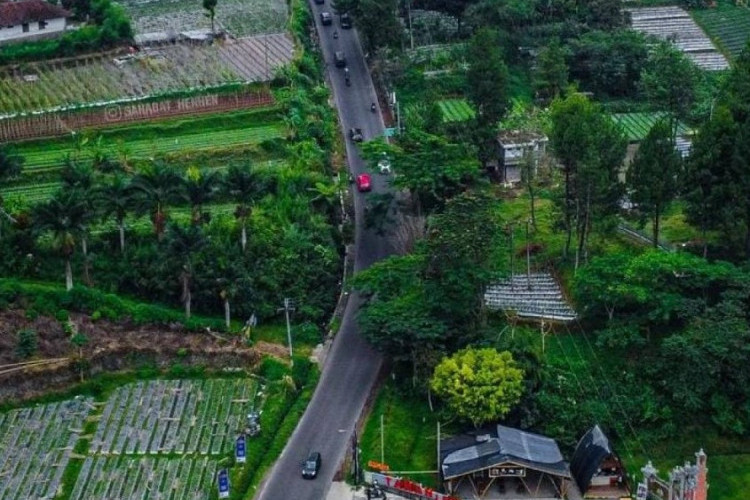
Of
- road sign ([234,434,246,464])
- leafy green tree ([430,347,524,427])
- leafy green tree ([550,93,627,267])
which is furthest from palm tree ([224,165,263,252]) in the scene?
leafy green tree ([550,93,627,267])

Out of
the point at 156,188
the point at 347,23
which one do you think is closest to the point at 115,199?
the point at 156,188

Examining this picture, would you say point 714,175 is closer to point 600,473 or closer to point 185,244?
point 600,473

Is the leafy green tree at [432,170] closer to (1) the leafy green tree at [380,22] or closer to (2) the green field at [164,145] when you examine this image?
(2) the green field at [164,145]

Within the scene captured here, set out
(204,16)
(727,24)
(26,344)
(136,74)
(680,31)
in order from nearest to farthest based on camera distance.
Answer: (26,344)
(136,74)
(680,31)
(204,16)
(727,24)

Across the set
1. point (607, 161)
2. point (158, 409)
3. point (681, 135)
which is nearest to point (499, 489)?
point (158, 409)

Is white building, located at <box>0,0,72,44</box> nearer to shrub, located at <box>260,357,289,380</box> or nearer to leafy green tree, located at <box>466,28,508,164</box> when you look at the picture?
leafy green tree, located at <box>466,28,508,164</box>

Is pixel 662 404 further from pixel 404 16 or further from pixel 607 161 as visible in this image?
pixel 404 16
